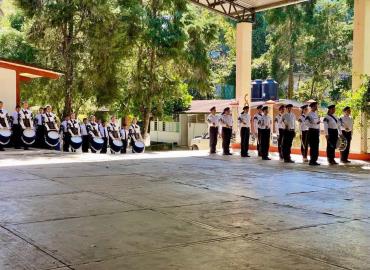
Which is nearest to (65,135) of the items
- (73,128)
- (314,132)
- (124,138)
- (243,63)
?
(73,128)

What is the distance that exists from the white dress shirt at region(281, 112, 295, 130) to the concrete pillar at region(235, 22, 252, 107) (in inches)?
197

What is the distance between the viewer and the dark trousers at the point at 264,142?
12.9 m

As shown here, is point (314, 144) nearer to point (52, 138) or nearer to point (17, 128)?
point (52, 138)

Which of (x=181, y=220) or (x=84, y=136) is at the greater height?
(x=84, y=136)

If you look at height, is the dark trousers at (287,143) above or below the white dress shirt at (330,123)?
below

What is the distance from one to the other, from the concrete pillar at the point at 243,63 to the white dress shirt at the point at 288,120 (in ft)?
16.4

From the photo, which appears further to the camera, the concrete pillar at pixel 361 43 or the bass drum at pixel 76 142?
the bass drum at pixel 76 142

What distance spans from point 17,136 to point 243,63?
312 inches

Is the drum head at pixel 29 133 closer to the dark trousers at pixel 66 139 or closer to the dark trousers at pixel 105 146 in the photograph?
the dark trousers at pixel 66 139

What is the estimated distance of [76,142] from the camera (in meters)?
15.4

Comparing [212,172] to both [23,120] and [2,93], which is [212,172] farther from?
[2,93]

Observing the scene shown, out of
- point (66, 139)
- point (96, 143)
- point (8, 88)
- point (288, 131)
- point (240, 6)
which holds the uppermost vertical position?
point (240, 6)

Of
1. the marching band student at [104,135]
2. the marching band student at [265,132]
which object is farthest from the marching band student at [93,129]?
the marching band student at [265,132]

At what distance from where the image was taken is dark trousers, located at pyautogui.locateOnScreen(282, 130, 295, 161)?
12.3 meters
